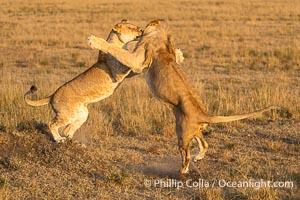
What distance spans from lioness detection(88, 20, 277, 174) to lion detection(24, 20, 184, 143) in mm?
475

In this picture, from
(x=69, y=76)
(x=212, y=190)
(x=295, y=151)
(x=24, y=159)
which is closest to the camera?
(x=212, y=190)

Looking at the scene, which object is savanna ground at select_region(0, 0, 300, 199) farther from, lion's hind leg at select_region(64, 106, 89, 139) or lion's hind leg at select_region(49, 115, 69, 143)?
lion's hind leg at select_region(64, 106, 89, 139)

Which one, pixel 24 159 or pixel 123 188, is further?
pixel 24 159

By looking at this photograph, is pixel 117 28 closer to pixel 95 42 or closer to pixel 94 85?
pixel 95 42

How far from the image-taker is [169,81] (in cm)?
640

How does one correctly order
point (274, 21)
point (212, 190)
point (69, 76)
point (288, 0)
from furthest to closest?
point (288, 0), point (274, 21), point (69, 76), point (212, 190)

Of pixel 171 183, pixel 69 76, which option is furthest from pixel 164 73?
pixel 69 76

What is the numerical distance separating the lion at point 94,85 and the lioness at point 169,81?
48cm

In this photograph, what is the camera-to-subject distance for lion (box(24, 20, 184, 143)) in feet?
23.9

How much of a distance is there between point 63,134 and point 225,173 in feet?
7.93

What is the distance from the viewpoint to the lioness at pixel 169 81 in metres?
6.33

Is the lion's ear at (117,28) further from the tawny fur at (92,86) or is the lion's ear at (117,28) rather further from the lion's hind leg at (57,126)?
the lion's hind leg at (57,126)

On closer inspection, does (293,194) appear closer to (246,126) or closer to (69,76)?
(246,126)

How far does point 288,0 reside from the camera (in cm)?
4769
